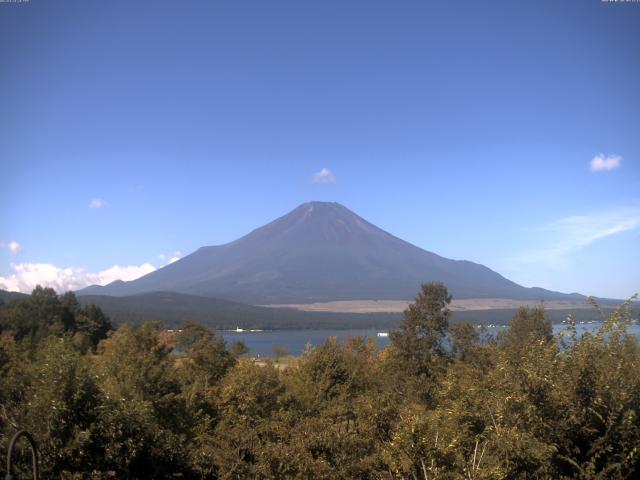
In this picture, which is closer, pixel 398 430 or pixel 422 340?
pixel 398 430

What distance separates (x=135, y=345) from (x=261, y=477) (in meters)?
19.9

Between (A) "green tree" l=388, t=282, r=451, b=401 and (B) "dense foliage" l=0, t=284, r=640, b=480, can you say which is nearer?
(B) "dense foliage" l=0, t=284, r=640, b=480

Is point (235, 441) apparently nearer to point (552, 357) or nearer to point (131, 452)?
point (131, 452)

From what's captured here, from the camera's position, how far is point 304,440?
12.9 m

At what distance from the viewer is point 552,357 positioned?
11.3m

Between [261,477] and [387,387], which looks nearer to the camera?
[261,477]

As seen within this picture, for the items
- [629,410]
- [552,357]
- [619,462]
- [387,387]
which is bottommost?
[387,387]

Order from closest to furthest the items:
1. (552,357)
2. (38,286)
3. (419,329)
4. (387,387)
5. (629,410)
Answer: (629,410), (552,357), (387,387), (419,329), (38,286)

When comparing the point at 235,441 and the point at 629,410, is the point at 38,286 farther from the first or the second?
the point at 629,410

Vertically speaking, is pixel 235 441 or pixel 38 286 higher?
pixel 38 286

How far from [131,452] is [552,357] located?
9.41 m

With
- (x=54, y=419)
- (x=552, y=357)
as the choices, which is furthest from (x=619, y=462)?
(x=54, y=419)

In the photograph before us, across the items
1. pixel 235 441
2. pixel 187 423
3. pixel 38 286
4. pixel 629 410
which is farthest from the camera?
pixel 38 286

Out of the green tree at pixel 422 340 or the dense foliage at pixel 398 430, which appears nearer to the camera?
the dense foliage at pixel 398 430
